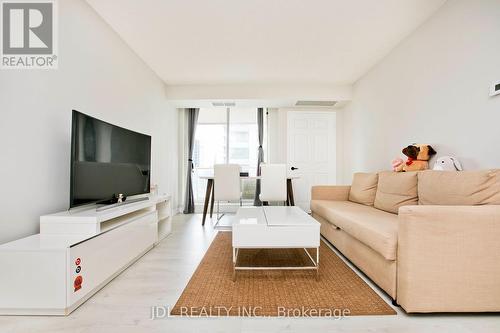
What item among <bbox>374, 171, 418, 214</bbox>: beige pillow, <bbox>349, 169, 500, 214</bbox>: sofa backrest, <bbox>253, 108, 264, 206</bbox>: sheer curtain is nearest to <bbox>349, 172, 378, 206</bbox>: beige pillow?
<bbox>349, 169, 500, 214</bbox>: sofa backrest

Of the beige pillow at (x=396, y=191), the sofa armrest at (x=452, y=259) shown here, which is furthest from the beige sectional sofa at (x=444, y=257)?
the beige pillow at (x=396, y=191)

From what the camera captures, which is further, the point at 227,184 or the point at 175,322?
the point at 227,184

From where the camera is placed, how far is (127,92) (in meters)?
3.35

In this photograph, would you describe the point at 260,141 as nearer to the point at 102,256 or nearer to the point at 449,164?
the point at 449,164

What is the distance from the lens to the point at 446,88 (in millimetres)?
2549

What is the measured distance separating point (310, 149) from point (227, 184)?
2194 mm

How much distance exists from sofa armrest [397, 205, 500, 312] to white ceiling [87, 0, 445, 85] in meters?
2.13

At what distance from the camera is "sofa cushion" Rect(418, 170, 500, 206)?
69.6 inches

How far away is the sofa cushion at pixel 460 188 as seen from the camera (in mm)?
1767

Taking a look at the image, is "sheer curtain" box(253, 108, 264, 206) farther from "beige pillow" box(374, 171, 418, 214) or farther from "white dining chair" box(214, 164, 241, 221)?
"beige pillow" box(374, 171, 418, 214)

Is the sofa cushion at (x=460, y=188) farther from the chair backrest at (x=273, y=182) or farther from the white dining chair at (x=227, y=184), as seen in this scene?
the white dining chair at (x=227, y=184)

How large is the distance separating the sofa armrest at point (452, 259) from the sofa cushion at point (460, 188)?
0.33 meters

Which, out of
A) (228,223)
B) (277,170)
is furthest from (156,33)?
(228,223)

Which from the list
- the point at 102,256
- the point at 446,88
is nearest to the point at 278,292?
the point at 102,256
